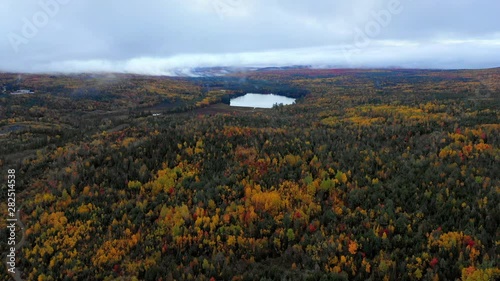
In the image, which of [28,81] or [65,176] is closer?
[65,176]

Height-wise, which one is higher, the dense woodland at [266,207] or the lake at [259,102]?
the dense woodland at [266,207]

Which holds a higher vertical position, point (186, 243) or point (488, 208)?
point (488, 208)

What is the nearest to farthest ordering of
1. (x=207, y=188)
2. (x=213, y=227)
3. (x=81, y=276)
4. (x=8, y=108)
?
(x=81, y=276) → (x=213, y=227) → (x=207, y=188) → (x=8, y=108)

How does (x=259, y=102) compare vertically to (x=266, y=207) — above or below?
below

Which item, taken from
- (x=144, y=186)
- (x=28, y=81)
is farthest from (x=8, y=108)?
(x=144, y=186)

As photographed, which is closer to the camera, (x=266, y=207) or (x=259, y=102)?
(x=266, y=207)

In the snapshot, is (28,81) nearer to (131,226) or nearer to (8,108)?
(8,108)

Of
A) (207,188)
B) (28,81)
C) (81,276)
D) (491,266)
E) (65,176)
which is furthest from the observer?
(28,81)

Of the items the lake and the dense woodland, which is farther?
the lake

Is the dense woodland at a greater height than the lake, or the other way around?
the dense woodland

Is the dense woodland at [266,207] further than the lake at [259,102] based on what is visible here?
No
